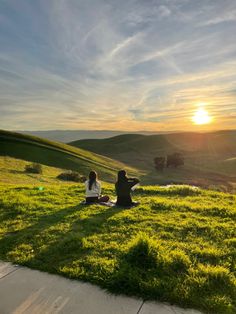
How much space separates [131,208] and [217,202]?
4.72 m

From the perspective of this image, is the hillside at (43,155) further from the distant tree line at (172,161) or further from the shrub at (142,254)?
the shrub at (142,254)

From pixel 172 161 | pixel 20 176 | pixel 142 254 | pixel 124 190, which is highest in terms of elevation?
pixel 124 190

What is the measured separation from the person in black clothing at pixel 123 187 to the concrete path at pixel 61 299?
683 cm

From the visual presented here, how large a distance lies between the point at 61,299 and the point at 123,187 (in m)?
7.75

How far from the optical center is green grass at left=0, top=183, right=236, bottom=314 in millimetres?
6090

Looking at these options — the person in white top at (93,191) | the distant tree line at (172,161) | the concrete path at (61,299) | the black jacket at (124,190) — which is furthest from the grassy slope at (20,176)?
the distant tree line at (172,161)

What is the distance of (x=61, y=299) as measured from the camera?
5.76 meters

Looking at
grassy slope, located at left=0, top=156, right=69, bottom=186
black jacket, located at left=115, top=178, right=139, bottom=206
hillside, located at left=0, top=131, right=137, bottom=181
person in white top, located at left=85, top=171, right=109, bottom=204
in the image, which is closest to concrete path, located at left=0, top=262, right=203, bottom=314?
black jacket, located at left=115, top=178, right=139, bottom=206

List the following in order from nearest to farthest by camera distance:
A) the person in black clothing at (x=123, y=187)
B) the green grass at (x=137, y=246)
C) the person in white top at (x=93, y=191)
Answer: the green grass at (x=137, y=246) < the person in black clothing at (x=123, y=187) < the person in white top at (x=93, y=191)

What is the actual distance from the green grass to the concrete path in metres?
0.27

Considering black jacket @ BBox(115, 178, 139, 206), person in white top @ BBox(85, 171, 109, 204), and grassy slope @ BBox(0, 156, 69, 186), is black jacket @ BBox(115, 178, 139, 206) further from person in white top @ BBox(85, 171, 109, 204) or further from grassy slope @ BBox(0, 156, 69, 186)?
grassy slope @ BBox(0, 156, 69, 186)

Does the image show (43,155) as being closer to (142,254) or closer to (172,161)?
(172,161)

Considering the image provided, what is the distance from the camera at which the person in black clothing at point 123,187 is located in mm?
13234

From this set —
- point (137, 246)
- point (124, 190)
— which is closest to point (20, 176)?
point (124, 190)
